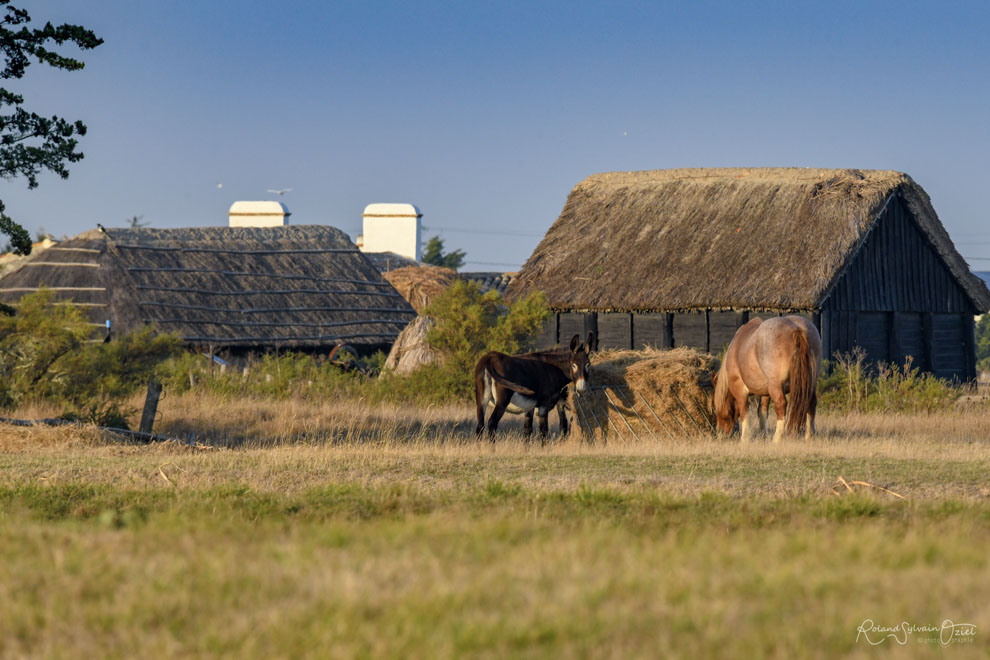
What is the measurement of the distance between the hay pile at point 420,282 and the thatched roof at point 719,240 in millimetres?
14759

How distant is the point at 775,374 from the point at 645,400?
1.95m

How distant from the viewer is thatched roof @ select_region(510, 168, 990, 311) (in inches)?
1153

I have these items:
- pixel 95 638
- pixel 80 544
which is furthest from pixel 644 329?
pixel 95 638

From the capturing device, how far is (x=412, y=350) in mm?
32031

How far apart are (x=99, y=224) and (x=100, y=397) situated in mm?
17066

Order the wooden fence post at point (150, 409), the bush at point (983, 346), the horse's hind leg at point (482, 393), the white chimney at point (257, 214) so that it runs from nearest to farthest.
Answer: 1. the horse's hind leg at point (482, 393)
2. the wooden fence post at point (150, 409)
3. the bush at point (983, 346)
4. the white chimney at point (257, 214)

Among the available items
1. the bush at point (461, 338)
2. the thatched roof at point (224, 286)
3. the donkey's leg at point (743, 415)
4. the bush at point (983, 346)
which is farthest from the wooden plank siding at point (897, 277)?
the bush at point (983, 346)

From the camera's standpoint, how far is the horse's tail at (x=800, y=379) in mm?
16531

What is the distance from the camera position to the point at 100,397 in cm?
2297

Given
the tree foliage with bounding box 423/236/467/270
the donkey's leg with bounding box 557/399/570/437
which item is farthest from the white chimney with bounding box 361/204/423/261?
the donkey's leg with bounding box 557/399/570/437

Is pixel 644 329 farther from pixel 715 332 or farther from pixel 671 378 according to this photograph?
pixel 671 378

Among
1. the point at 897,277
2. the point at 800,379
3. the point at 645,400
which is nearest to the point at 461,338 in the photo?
the point at 645,400

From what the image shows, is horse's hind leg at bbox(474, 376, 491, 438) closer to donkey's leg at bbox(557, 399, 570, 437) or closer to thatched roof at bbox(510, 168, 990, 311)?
donkey's leg at bbox(557, 399, 570, 437)
